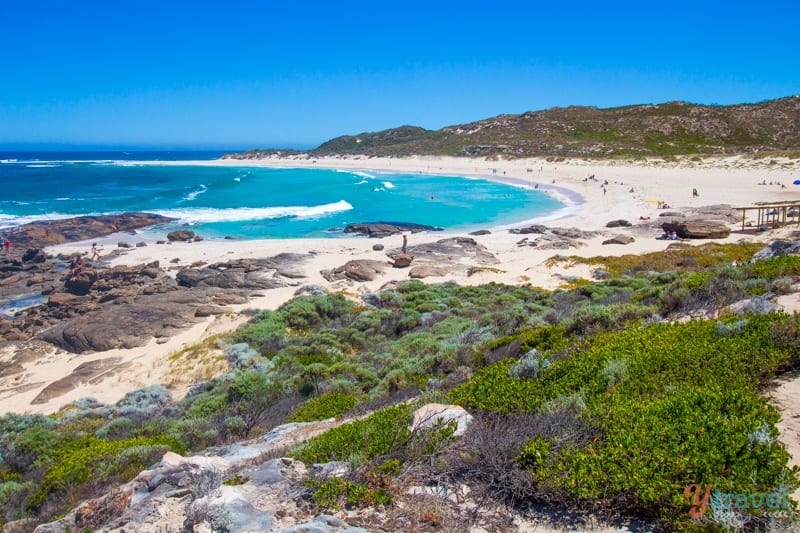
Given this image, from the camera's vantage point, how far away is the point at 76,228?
32625 millimetres

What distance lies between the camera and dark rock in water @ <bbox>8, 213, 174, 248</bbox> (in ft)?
98.5

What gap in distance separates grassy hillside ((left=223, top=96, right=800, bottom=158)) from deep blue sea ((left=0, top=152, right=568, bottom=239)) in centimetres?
2103

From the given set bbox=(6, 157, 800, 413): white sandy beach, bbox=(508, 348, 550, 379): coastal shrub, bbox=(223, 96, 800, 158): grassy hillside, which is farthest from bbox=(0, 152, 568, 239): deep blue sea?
bbox=(508, 348, 550, 379): coastal shrub

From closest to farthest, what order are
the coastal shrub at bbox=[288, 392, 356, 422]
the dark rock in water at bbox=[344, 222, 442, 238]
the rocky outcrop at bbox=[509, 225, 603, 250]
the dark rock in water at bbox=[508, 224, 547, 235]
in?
the coastal shrub at bbox=[288, 392, 356, 422], the rocky outcrop at bbox=[509, 225, 603, 250], the dark rock in water at bbox=[508, 224, 547, 235], the dark rock in water at bbox=[344, 222, 442, 238]

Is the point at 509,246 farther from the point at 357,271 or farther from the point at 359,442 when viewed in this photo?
the point at 359,442

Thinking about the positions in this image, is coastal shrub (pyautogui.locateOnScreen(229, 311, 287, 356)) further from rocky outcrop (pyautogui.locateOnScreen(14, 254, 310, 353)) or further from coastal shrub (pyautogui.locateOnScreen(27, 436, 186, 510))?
coastal shrub (pyautogui.locateOnScreen(27, 436, 186, 510))

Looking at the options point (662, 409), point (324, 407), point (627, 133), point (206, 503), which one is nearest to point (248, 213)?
point (324, 407)

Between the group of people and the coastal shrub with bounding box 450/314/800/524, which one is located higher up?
the coastal shrub with bounding box 450/314/800/524

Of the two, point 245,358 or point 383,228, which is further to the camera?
point 383,228

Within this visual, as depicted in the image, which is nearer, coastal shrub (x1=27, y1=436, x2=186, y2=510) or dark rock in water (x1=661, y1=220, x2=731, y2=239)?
coastal shrub (x1=27, y1=436, x2=186, y2=510)

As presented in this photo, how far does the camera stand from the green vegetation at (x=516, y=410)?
3518mm

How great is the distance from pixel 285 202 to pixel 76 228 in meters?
18.3

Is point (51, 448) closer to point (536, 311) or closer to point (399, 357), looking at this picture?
point (399, 357)

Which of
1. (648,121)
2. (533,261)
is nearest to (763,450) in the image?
(533,261)
